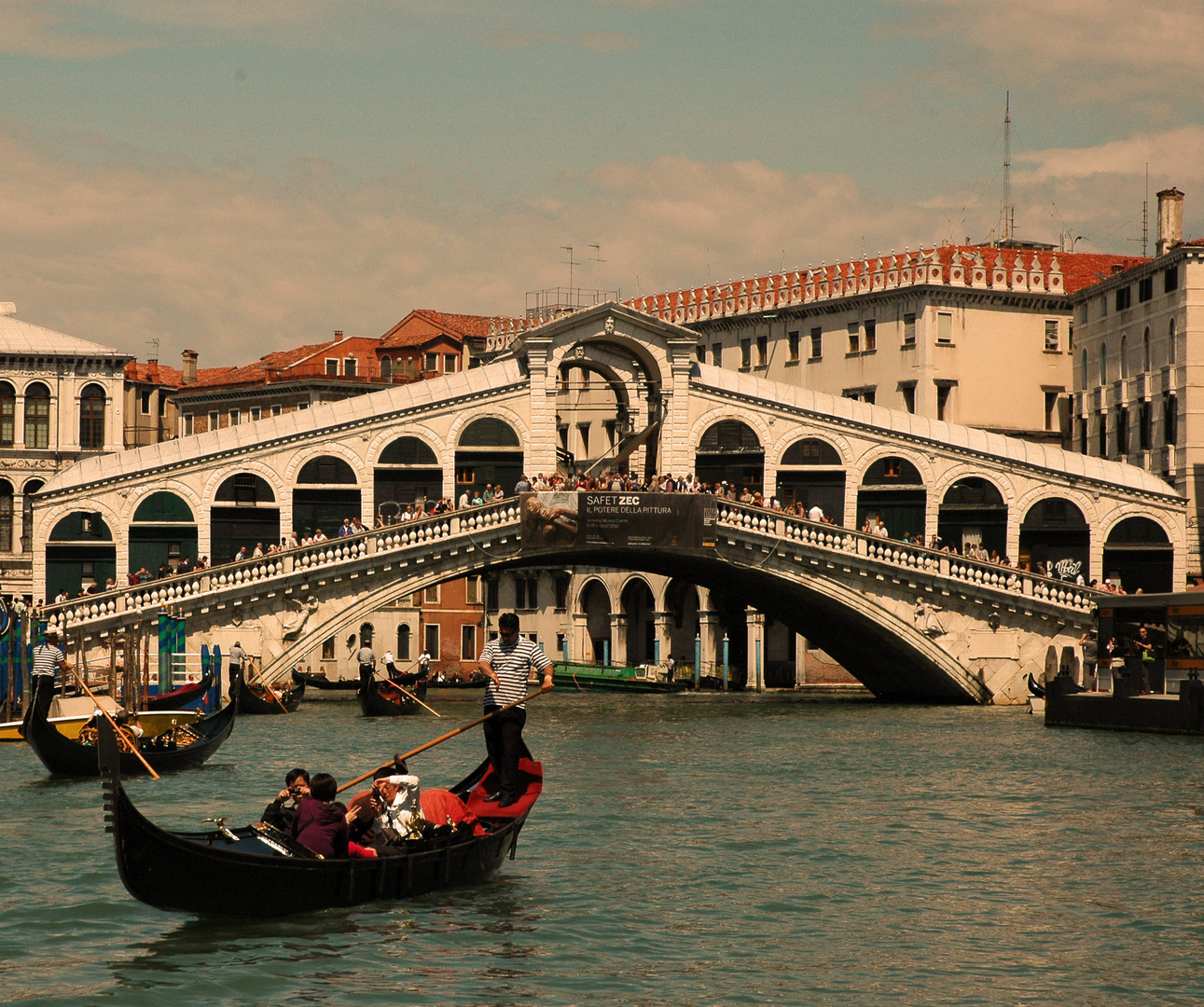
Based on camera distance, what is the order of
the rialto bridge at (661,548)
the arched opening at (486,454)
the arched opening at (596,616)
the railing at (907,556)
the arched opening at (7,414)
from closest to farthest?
the rialto bridge at (661,548), the railing at (907,556), the arched opening at (486,454), the arched opening at (7,414), the arched opening at (596,616)

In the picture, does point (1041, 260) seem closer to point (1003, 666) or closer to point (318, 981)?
point (1003, 666)

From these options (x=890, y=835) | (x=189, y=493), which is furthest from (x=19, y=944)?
(x=189, y=493)

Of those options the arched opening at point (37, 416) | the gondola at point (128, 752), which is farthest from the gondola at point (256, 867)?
the arched opening at point (37, 416)

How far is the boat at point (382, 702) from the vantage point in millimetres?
32562

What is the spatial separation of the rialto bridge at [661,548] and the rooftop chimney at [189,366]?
2702 cm

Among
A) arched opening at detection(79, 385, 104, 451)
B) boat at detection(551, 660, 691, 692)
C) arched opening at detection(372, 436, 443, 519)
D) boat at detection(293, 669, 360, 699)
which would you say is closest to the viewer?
arched opening at detection(372, 436, 443, 519)

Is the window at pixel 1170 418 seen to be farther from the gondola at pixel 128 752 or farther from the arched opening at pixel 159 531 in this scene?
the gondola at pixel 128 752

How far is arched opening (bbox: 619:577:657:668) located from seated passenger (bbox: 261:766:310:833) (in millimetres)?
37538

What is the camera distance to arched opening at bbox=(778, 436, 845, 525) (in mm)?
38031

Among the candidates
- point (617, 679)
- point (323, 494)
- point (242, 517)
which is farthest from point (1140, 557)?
point (242, 517)

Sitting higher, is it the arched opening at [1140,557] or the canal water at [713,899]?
the arched opening at [1140,557]

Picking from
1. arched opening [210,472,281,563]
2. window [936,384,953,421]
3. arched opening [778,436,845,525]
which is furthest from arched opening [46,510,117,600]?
window [936,384,953,421]

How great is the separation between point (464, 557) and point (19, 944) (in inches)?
852

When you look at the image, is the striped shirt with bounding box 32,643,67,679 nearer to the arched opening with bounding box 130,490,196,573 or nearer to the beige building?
the arched opening with bounding box 130,490,196,573
